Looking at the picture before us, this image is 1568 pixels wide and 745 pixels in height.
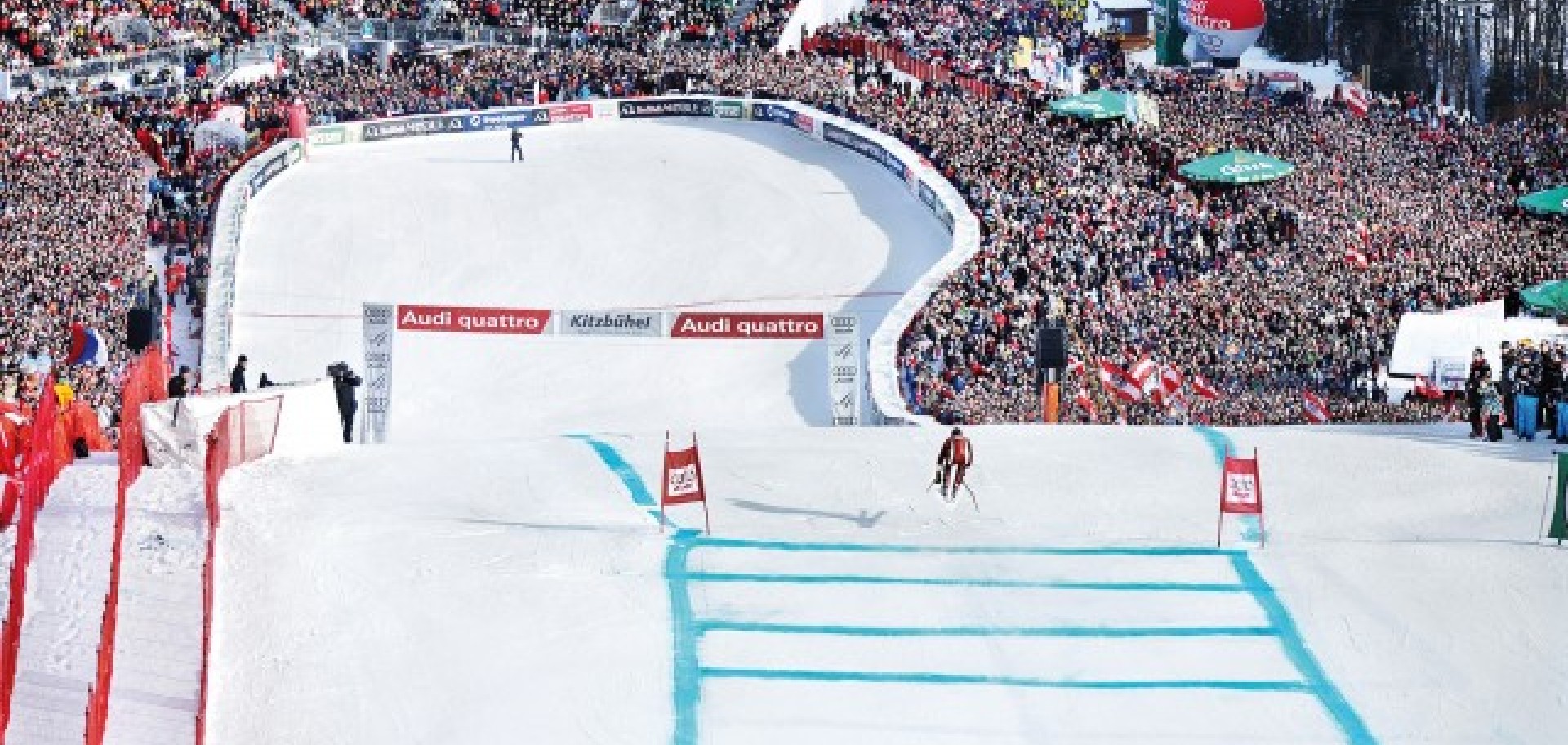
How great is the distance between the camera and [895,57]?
5928 centimetres

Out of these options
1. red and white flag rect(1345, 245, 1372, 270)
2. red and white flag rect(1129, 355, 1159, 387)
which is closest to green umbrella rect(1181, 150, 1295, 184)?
red and white flag rect(1345, 245, 1372, 270)

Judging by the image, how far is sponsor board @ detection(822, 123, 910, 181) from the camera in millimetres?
50625

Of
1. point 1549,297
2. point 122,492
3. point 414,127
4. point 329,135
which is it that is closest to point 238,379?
point 122,492

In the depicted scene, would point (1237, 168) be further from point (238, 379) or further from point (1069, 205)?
point (238, 379)

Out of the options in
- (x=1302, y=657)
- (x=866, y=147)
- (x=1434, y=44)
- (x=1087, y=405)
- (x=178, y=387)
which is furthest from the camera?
(x=1434, y=44)

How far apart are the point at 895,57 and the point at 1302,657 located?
36.5 m

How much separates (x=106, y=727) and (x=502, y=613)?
16.6ft

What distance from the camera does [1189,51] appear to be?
7438 centimetres

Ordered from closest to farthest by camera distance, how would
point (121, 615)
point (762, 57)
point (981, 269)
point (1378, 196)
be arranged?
point (121, 615) → point (981, 269) → point (1378, 196) → point (762, 57)

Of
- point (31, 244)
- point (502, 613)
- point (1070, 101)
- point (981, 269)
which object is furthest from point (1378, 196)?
point (502, 613)

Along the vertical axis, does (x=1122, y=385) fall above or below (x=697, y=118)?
below

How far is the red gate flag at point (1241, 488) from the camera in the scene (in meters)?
26.1

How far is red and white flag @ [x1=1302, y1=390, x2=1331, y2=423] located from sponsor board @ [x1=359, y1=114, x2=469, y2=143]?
27.3 m

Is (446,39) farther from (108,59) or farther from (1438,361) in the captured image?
(1438,361)
